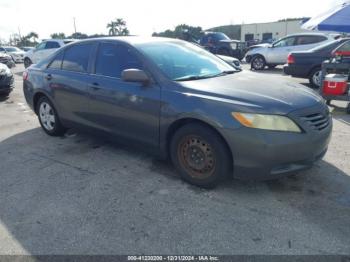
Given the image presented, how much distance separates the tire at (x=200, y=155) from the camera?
10.1ft

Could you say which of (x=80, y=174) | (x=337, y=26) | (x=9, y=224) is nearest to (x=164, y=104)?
(x=80, y=174)

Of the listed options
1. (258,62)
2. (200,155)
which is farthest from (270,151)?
(258,62)

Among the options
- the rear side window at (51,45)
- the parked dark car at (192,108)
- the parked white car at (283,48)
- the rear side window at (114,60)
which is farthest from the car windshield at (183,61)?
the rear side window at (51,45)

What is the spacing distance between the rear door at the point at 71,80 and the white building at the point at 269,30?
41.6 m

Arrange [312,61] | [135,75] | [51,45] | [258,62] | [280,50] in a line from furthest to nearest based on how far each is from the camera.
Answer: [51,45] < [258,62] < [280,50] < [312,61] < [135,75]

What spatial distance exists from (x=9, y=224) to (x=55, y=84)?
2482mm

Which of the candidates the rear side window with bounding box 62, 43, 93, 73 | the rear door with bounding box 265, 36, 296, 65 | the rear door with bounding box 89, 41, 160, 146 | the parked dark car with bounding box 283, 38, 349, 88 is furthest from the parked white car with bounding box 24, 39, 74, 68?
the rear door with bounding box 89, 41, 160, 146

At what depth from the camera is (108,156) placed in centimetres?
434

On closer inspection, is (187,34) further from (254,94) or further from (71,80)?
(254,94)

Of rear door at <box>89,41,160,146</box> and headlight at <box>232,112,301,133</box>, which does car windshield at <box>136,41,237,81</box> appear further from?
headlight at <box>232,112,301,133</box>

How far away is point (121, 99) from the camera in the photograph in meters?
3.76

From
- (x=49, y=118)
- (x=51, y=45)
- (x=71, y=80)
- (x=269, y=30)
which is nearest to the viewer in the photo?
(x=71, y=80)

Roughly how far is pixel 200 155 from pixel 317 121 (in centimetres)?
121

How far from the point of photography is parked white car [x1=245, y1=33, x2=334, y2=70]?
1292 cm
